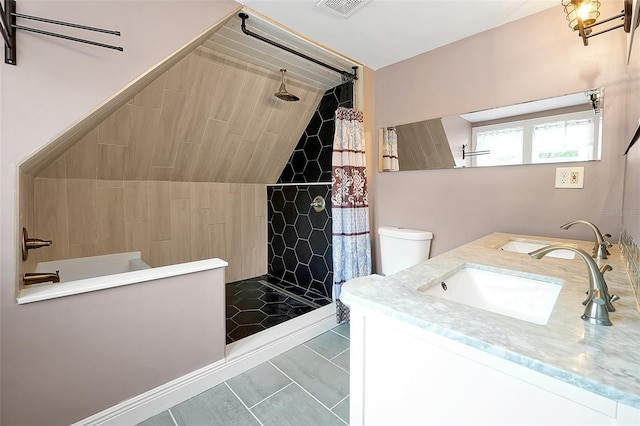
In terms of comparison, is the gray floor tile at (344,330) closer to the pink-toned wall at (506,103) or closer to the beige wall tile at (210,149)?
the pink-toned wall at (506,103)

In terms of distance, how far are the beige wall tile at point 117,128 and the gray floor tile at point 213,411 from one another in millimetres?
A: 2008

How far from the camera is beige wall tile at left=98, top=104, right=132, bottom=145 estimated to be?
7.07ft

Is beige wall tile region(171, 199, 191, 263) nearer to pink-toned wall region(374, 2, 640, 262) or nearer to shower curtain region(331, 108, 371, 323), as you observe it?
shower curtain region(331, 108, 371, 323)

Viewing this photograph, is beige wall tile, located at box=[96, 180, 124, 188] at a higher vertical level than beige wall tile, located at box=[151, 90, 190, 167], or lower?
lower

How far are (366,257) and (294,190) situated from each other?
1.29m

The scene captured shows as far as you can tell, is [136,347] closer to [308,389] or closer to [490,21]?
[308,389]

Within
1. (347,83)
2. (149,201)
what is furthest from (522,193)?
(149,201)

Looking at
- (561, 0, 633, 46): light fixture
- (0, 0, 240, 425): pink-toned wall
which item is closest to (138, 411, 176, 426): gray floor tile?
(0, 0, 240, 425): pink-toned wall

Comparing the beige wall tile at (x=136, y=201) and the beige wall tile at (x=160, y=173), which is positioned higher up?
the beige wall tile at (x=160, y=173)

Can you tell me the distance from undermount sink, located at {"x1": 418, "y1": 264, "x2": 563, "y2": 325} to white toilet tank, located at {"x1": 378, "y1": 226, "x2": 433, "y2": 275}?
3.45 feet

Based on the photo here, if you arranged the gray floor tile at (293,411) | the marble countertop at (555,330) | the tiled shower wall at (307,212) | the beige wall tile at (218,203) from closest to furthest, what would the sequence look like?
1. the marble countertop at (555,330)
2. the gray floor tile at (293,411)
3. the tiled shower wall at (307,212)
4. the beige wall tile at (218,203)

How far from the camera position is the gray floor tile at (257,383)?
1.56 metres

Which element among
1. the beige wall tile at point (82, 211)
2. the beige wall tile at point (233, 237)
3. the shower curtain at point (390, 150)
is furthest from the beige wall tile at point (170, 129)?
the shower curtain at point (390, 150)

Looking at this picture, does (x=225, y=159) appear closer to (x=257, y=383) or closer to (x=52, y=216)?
(x=52, y=216)
